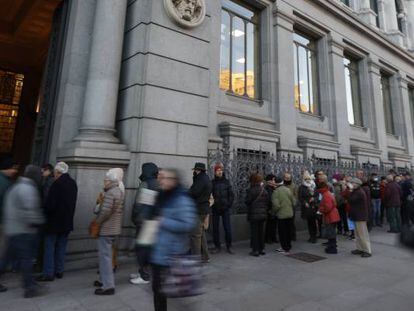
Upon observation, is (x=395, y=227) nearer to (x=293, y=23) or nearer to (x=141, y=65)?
(x=293, y=23)

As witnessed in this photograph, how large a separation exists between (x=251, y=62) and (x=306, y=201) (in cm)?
624

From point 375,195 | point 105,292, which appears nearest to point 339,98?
point 375,195

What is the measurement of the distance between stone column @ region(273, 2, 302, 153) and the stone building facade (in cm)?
5

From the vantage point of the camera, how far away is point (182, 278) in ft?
9.02

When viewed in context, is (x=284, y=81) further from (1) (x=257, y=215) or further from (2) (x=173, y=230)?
(2) (x=173, y=230)

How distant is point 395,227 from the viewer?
1042 centimetres

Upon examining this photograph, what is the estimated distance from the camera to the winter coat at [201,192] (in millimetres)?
5816

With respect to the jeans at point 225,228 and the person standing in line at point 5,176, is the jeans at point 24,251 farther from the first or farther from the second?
the jeans at point 225,228

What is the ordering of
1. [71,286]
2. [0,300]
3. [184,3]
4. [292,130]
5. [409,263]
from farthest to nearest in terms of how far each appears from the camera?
[292,130] → [184,3] → [409,263] → [71,286] → [0,300]

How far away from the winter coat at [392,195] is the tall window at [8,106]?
660 inches

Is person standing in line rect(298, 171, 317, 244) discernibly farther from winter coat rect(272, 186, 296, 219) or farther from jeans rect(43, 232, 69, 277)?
jeans rect(43, 232, 69, 277)

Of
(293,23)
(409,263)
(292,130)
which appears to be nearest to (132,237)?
(409,263)

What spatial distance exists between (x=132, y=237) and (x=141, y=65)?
3967mm

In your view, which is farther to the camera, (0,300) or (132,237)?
(132,237)
